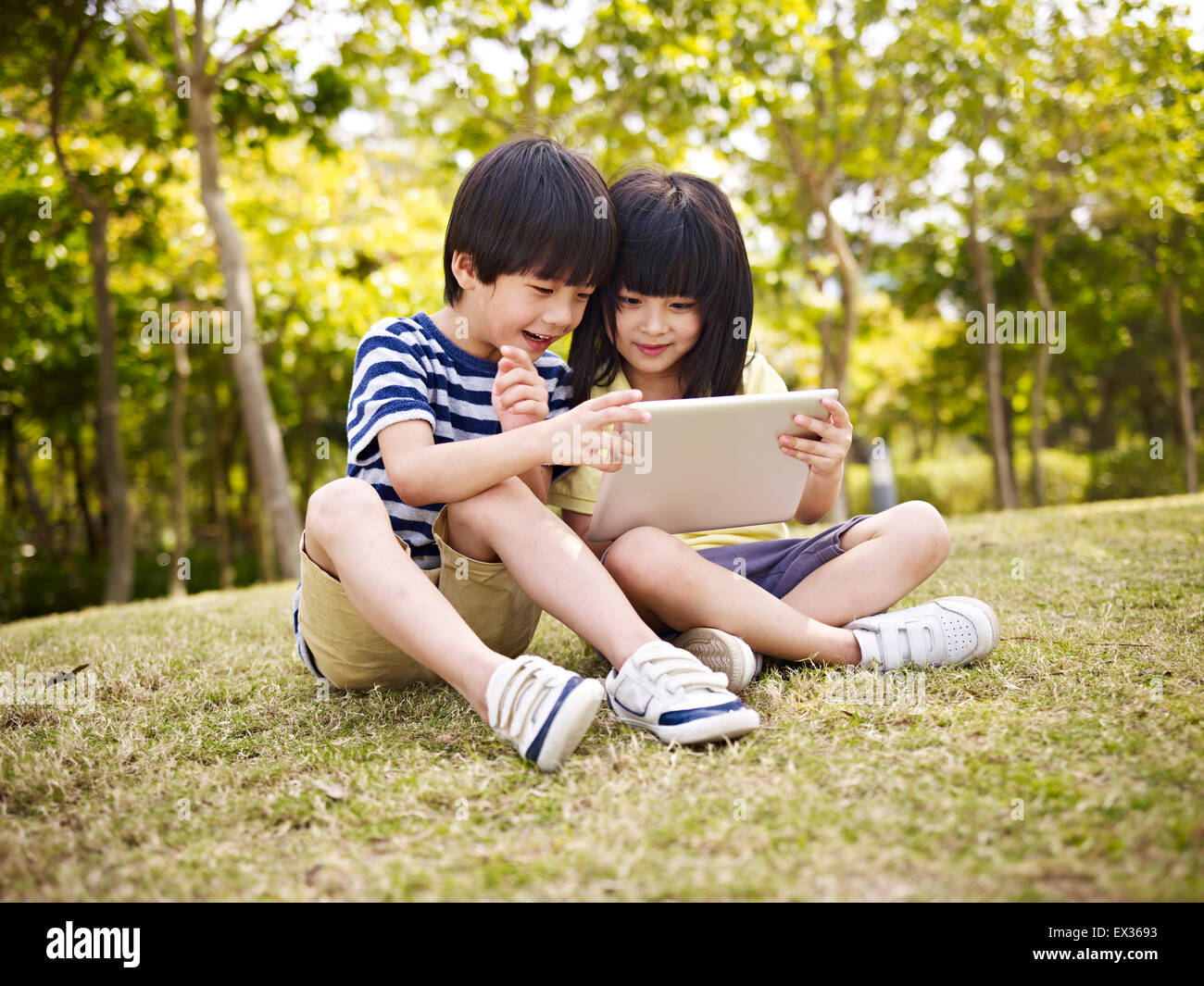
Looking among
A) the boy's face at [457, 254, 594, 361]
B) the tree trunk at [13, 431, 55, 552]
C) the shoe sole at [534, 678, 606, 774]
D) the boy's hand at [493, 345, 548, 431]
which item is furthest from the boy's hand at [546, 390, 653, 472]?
the tree trunk at [13, 431, 55, 552]

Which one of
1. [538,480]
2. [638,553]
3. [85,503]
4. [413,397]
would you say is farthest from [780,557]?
[85,503]

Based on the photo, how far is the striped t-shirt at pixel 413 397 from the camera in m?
1.83

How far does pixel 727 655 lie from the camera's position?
180 cm

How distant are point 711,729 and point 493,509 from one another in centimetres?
59

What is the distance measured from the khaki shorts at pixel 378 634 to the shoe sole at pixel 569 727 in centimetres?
44

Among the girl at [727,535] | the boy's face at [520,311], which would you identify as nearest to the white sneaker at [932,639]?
the girl at [727,535]

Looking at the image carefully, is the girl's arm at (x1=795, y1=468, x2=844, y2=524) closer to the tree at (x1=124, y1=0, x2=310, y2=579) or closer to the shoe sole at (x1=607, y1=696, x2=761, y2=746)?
the shoe sole at (x1=607, y1=696, x2=761, y2=746)

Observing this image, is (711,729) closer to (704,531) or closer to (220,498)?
(704,531)

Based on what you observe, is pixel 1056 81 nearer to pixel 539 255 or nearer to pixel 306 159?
pixel 306 159

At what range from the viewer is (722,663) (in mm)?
1812

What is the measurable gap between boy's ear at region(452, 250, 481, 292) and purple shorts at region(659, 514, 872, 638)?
2.75 ft

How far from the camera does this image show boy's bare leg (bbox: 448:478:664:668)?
5.57ft

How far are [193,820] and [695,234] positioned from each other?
1607 mm
